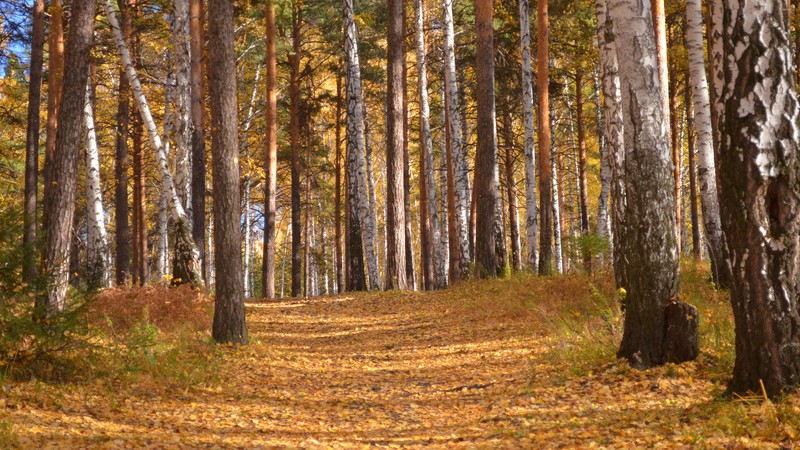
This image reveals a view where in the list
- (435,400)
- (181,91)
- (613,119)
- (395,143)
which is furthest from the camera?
(395,143)

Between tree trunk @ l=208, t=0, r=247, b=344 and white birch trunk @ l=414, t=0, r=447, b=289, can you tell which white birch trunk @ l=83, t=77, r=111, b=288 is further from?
white birch trunk @ l=414, t=0, r=447, b=289

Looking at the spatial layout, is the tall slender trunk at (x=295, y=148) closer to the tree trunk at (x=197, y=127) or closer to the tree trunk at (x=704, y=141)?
the tree trunk at (x=197, y=127)

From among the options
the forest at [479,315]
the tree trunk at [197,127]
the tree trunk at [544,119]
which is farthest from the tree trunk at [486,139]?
the tree trunk at [197,127]

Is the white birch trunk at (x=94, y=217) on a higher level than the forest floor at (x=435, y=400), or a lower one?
higher

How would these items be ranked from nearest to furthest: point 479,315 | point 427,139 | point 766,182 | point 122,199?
1. point 766,182
2. point 479,315
3. point 122,199
4. point 427,139

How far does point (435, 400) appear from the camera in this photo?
727cm

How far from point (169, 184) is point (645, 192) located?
926 centimetres

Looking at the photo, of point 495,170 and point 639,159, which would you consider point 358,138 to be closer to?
point 495,170

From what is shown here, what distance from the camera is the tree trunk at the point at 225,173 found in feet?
31.2

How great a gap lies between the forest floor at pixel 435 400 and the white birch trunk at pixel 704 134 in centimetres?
110

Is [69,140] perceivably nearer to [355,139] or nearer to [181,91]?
[181,91]

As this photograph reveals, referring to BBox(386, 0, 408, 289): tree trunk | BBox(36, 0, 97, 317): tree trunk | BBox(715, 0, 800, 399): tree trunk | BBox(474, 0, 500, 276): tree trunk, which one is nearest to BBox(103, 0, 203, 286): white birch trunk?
BBox(36, 0, 97, 317): tree trunk

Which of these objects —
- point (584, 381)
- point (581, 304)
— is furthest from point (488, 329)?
point (584, 381)

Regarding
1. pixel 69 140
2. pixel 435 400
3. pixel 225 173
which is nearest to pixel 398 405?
pixel 435 400
